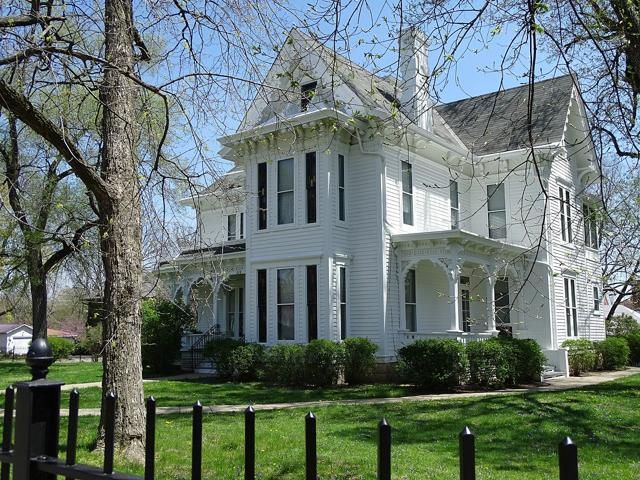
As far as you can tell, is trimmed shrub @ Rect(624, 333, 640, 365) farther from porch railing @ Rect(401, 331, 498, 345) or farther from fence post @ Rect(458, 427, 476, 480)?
fence post @ Rect(458, 427, 476, 480)

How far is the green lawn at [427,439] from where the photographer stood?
714 cm

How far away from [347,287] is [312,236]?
194cm

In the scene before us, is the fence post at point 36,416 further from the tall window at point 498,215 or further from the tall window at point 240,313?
the tall window at point 498,215

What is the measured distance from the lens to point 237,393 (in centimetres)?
1559

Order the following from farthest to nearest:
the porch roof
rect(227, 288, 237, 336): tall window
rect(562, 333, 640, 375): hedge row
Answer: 1. rect(227, 288, 237, 336): tall window
2. rect(562, 333, 640, 375): hedge row
3. the porch roof

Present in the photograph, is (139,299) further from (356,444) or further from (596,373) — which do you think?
(596,373)

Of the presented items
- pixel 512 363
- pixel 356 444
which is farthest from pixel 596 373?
pixel 356 444

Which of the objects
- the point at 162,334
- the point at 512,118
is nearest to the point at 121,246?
the point at 162,334

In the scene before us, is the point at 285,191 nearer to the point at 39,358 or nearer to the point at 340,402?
the point at 340,402

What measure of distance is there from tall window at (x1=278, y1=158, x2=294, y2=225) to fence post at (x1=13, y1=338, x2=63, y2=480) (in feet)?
54.8

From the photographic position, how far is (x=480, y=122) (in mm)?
25156

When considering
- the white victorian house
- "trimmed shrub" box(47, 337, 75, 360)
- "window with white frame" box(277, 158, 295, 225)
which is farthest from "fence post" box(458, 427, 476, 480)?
"trimmed shrub" box(47, 337, 75, 360)

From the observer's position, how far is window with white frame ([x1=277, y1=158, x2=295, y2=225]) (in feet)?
64.4

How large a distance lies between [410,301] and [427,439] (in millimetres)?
11299
